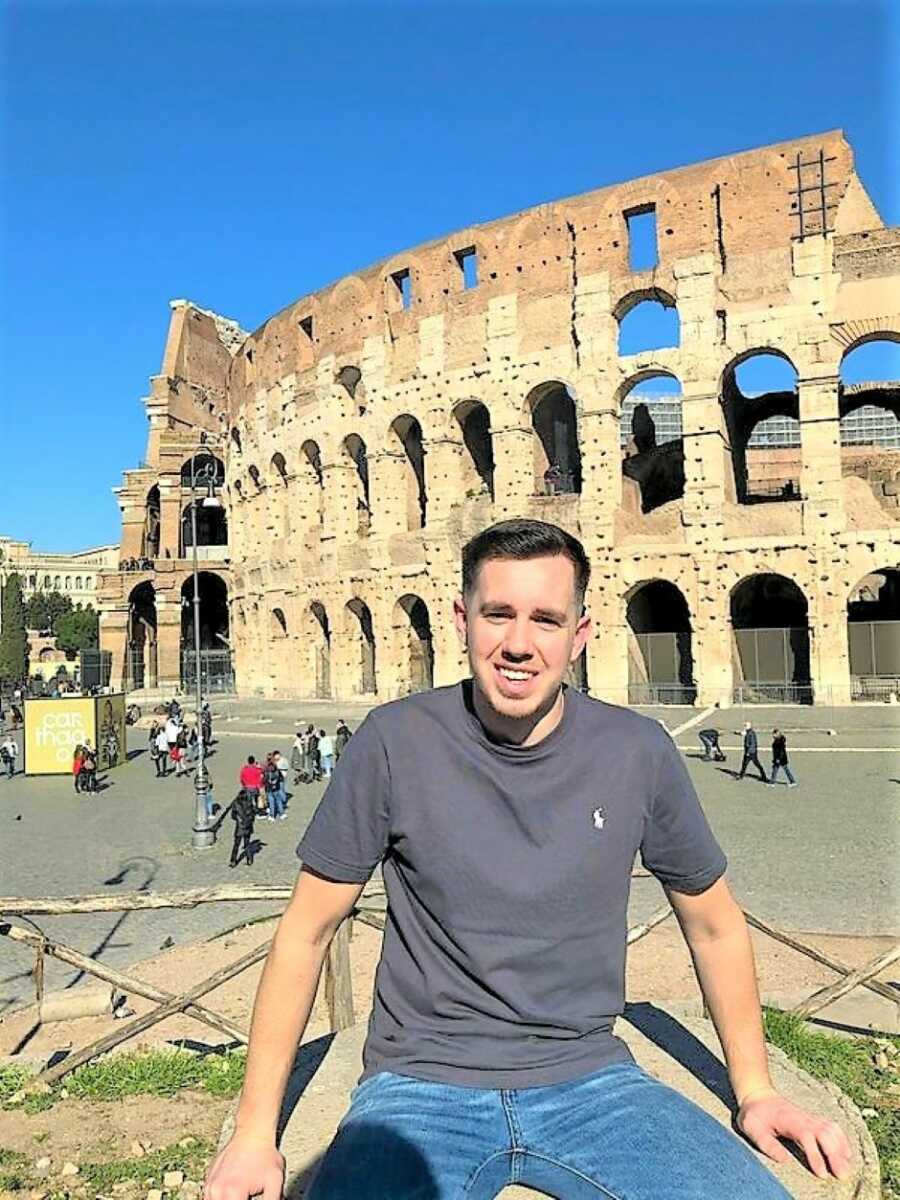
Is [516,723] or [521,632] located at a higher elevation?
[521,632]

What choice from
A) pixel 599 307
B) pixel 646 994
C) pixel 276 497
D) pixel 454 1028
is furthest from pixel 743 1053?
pixel 276 497

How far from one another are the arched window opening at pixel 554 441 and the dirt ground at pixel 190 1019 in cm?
2288

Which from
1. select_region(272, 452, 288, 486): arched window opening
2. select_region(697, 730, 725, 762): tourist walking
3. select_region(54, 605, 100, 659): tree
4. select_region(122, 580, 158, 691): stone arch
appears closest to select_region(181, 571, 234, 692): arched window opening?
select_region(122, 580, 158, 691): stone arch

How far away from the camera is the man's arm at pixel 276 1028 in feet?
7.02

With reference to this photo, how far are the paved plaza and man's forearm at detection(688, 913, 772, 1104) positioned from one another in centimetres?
620

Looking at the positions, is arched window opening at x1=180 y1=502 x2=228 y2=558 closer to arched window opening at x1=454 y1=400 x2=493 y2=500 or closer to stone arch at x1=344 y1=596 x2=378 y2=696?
stone arch at x1=344 y1=596 x2=378 y2=696

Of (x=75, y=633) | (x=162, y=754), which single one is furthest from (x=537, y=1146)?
(x=75, y=633)

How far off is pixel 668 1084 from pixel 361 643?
3187 cm

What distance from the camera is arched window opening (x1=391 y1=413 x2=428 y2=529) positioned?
3366 centimetres

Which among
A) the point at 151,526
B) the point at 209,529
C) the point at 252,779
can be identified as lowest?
the point at 252,779

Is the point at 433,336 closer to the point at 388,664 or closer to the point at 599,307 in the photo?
the point at 599,307

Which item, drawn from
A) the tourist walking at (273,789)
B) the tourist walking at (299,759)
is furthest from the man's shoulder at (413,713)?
the tourist walking at (299,759)

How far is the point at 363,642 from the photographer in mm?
34781

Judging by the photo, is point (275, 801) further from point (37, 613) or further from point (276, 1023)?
point (37, 613)
